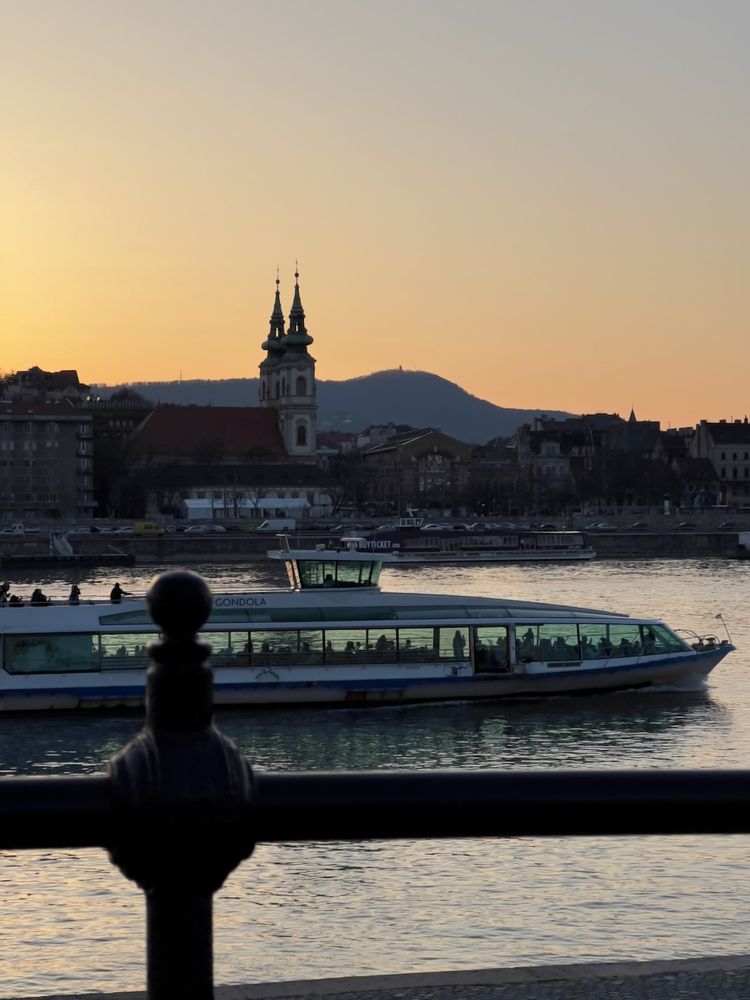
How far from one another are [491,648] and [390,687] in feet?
5.97

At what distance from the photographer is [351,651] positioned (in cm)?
2441

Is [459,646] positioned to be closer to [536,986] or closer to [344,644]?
[344,644]

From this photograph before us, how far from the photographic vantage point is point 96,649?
2380 cm

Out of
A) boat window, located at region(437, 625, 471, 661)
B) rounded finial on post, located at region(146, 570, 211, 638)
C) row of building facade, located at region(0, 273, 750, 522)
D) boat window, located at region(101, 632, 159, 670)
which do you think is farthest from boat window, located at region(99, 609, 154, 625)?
row of building facade, located at region(0, 273, 750, 522)

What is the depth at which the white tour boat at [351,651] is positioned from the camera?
2361cm

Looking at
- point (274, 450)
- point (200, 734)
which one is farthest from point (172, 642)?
point (274, 450)

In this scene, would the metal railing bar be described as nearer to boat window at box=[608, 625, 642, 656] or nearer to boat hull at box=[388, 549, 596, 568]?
boat window at box=[608, 625, 642, 656]

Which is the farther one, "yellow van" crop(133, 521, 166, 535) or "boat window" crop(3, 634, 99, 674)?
"yellow van" crop(133, 521, 166, 535)

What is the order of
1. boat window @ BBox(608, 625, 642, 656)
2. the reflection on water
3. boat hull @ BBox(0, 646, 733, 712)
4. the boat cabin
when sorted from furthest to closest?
the boat cabin < boat window @ BBox(608, 625, 642, 656) < boat hull @ BBox(0, 646, 733, 712) < the reflection on water

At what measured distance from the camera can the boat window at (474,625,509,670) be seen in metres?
24.7

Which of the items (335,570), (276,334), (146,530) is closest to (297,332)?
(276,334)

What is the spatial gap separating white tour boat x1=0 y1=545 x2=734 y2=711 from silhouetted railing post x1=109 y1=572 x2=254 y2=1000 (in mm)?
22095

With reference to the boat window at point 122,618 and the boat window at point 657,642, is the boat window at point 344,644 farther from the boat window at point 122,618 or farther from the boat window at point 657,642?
the boat window at point 657,642

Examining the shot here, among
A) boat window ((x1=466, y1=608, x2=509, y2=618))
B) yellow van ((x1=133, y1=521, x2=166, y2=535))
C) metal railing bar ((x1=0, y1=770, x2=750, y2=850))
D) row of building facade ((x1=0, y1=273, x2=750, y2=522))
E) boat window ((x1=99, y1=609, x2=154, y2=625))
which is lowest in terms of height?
boat window ((x1=466, y1=608, x2=509, y2=618))
